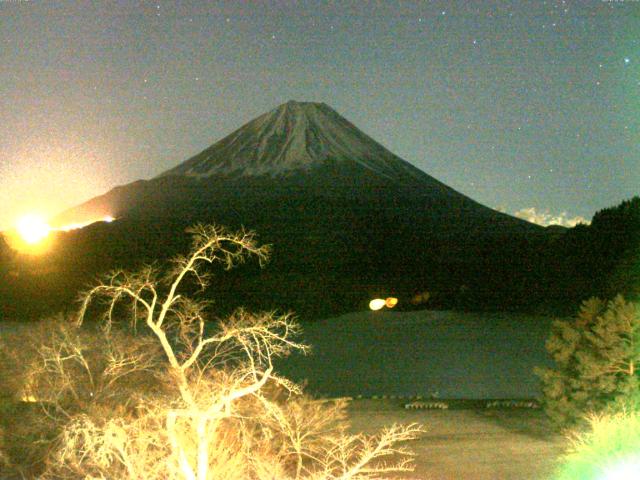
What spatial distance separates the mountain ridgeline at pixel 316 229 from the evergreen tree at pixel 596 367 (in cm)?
2040

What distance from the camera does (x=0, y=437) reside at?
12234mm

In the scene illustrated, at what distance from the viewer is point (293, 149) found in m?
91.2

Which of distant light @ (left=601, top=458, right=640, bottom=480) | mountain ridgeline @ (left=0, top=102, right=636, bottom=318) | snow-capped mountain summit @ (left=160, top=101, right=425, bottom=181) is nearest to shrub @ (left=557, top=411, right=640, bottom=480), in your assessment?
distant light @ (left=601, top=458, right=640, bottom=480)

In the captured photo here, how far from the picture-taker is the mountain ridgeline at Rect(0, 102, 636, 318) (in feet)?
153

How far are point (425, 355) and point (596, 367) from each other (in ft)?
51.1

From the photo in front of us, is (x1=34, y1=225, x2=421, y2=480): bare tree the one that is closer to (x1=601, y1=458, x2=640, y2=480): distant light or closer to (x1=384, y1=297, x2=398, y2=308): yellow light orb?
(x1=601, y1=458, x2=640, y2=480): distant light

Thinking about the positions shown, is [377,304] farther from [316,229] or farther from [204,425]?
[204,425]

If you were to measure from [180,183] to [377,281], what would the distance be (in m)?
39.5

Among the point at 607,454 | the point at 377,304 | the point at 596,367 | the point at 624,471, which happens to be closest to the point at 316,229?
the point at 377,304

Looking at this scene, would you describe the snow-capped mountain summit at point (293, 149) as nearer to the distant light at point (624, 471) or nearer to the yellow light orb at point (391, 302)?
the yellow light orb at point (391, 302)

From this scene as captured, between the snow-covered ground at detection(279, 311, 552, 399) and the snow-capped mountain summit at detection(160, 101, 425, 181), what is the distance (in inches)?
1992

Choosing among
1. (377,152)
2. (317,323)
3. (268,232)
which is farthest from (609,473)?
(377,152)

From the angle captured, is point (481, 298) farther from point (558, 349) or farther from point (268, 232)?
point (268, 232)

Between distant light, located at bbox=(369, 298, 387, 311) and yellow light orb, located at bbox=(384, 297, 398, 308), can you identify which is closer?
distant light, located at bbox=(369, 298, 387, 311)
